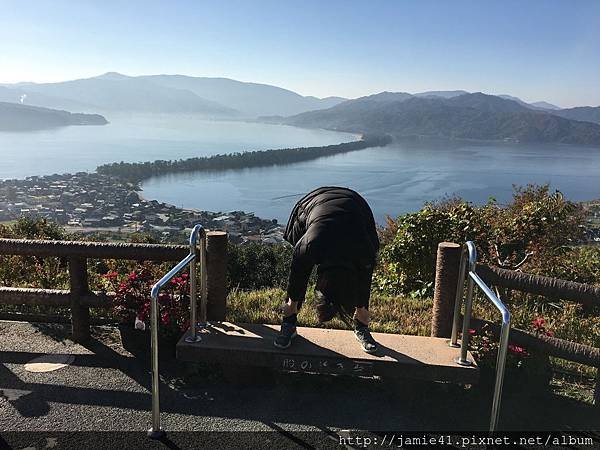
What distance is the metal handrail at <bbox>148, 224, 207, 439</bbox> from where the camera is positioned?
291cm

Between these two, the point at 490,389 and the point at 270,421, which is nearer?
the point at 270,421

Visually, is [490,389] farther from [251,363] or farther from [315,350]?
[251,363]

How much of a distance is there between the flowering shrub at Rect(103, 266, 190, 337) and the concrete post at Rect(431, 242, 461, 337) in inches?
81.8

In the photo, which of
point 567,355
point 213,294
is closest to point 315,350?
point 213,294

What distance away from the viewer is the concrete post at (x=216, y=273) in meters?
4.16

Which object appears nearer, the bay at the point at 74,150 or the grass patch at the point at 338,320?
the grass patch at the point at 338,320

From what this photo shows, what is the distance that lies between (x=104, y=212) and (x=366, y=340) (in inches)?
2024

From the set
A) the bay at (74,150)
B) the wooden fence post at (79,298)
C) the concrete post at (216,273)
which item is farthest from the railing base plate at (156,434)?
the bay at (74,150)

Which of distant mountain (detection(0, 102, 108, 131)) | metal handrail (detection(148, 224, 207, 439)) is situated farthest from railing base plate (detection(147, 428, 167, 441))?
distant mountain (detection(0, 102, 108, 131))

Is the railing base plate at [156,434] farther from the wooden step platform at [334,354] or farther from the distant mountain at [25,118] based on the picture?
the distant mountain at [25,118]

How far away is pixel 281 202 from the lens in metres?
63.6

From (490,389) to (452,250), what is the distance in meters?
1.07

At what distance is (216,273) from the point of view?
4.18m

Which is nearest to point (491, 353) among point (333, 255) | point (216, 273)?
point (333, 255)
